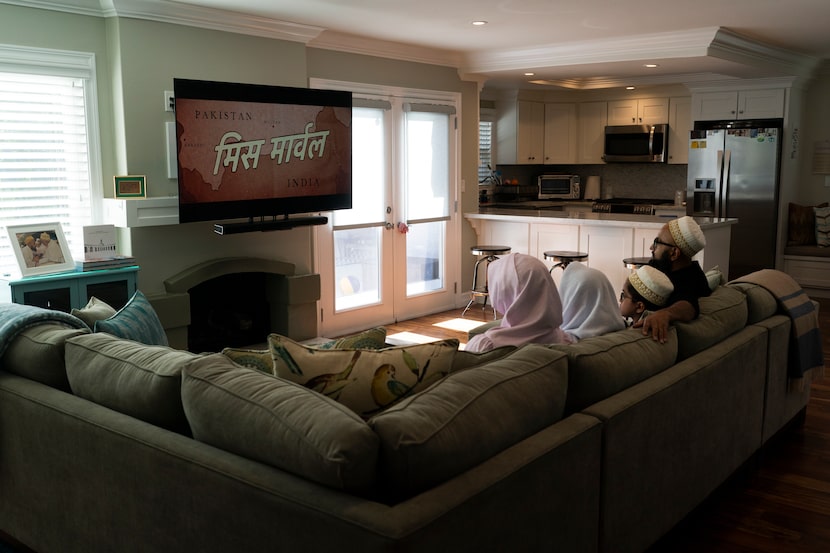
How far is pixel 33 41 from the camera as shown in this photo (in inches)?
175

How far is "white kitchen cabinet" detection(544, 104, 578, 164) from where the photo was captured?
31.6 feet

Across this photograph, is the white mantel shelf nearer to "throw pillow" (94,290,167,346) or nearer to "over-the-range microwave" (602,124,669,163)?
"throw pillow" (94,290,167,346)

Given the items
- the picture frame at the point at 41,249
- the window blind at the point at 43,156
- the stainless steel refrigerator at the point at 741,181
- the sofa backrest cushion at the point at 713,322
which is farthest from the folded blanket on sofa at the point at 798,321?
the stainless steel refrigerator at the point at 741,181

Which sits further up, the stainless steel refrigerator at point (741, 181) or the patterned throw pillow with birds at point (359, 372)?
the stainless steel refrigerator at point (741, 181)

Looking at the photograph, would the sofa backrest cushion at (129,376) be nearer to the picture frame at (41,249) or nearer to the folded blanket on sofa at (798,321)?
the picture frame at (41,249)

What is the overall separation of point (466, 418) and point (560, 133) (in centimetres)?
835

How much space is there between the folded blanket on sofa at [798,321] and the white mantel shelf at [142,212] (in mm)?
3410

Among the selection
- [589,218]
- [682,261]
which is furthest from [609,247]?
[682,261]

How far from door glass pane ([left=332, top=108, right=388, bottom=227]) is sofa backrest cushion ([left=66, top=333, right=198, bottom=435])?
3.89 metres

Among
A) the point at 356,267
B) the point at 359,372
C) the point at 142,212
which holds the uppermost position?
the point at 142,212

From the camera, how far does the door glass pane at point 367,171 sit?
6.28 meters

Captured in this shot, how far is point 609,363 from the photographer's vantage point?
93.0 inches

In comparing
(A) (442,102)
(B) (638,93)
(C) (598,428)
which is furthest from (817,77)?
(C) (598,428)

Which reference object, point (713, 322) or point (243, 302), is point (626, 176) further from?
point (713, 322)
